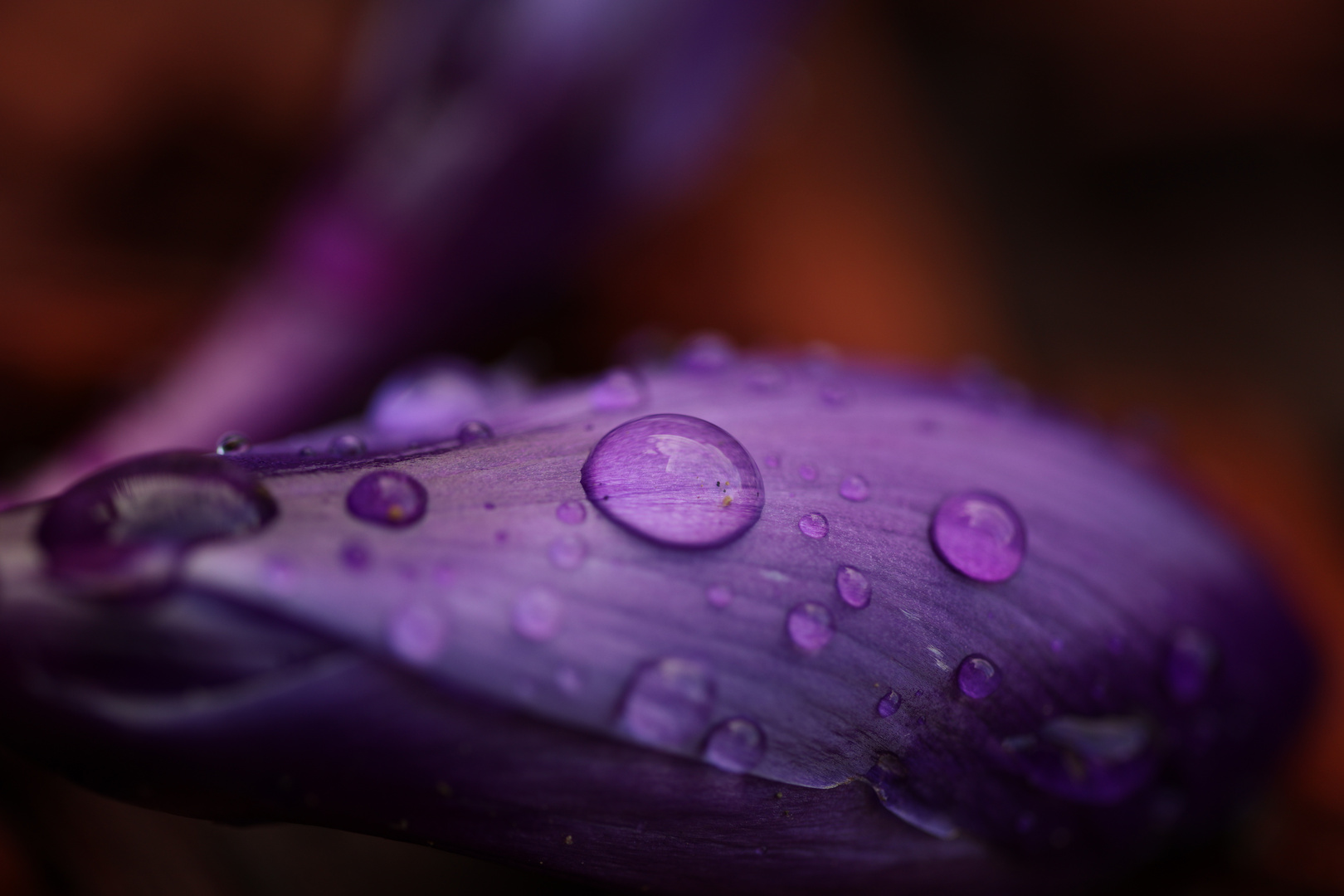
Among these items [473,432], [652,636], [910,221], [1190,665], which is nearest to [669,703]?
[652,636]

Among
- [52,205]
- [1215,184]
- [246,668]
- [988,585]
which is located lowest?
[246,668]

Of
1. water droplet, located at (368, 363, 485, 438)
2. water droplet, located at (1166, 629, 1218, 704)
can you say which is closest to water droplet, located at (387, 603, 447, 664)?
water droplet, located at (368, 363, 485, 438)

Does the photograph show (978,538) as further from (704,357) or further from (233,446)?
(233,446)

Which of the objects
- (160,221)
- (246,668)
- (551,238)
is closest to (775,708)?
(246,668)

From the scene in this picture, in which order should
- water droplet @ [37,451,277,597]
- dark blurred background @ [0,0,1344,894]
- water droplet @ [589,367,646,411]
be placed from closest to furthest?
water droplet @ [37,451,277,597], water droplet @ [589,367,646,411], dark blurred background @ [0,0,1344,894]

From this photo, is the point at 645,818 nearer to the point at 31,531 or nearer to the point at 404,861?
the point at 31,531

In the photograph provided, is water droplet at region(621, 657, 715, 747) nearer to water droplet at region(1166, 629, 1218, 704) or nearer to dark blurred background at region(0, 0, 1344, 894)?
water droplet at region(1166, 629, 1218, 704)
